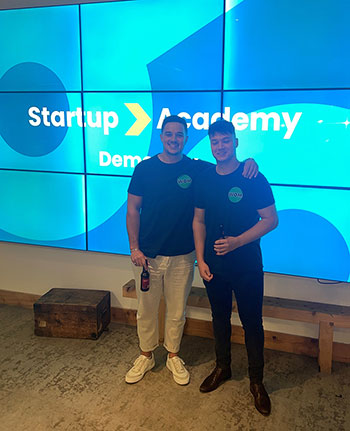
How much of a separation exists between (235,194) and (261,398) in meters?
1.24

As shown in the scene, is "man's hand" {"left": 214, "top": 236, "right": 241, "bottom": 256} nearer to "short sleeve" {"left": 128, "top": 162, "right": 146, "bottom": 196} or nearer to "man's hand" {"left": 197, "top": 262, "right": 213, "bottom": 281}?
"man's hand" {"left": 197, "top": 262, "right": 213, "bottom": 281}

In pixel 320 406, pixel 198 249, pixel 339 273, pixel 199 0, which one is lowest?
pixel 320 406

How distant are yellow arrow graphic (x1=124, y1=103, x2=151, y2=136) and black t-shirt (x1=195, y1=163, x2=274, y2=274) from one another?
90 centimetres

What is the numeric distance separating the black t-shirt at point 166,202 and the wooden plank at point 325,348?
1.14m

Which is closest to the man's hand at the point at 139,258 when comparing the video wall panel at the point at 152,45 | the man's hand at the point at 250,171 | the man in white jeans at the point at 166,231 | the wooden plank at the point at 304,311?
the man in white jeans at the point at 166,231

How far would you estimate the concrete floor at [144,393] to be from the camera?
2.27m

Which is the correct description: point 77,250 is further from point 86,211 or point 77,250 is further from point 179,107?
point 179,107

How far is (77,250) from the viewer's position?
11.3 ft

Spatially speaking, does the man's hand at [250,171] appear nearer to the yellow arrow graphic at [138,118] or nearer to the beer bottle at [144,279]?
the beer bottle at [144,279]

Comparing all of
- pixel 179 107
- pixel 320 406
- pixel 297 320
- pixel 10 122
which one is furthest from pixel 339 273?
pixel 10 122

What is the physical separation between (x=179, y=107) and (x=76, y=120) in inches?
34.3

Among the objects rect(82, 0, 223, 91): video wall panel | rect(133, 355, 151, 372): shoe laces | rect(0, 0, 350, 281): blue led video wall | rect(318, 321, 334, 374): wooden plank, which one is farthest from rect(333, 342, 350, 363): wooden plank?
rect(82, 0, 223, 91): video wall panel

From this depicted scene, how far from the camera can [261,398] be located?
237cm

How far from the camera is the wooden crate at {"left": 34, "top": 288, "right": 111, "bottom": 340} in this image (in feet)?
10.4
